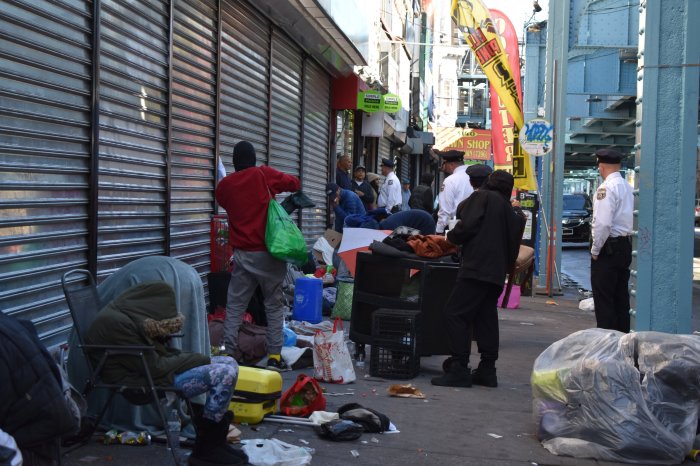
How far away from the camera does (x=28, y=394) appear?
11.4 ft

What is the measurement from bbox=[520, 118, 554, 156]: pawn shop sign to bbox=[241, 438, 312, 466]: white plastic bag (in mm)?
11442

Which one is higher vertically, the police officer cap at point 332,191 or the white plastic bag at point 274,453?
the police officer cap at point 332,191

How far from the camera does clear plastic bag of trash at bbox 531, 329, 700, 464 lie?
565 centimetres

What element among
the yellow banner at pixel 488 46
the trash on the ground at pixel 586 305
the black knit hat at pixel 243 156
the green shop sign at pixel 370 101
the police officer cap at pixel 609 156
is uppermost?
the yellow banner at pixel 488 46

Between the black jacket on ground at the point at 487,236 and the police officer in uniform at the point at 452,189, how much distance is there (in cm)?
359

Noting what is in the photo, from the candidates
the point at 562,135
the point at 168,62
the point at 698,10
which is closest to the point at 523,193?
the point at 562,135

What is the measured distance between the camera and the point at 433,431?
635 centimetres

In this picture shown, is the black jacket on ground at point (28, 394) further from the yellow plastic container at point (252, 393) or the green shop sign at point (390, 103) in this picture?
the green shop sign at point (390, 103)

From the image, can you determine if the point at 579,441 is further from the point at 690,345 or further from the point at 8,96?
the point at 8,96

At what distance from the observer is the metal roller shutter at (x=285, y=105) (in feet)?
43.8

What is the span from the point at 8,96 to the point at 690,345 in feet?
14.6

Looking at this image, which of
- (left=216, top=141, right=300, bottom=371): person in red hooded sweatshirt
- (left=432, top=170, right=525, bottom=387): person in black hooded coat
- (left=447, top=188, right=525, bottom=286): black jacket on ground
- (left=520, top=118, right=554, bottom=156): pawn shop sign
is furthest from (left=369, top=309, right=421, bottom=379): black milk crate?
(left=520, top=118, right=554, bottom=156): pawn shop sign

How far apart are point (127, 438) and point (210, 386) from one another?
0.82 metres

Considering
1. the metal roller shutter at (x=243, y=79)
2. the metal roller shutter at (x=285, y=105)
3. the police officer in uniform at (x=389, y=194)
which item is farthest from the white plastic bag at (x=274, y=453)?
the police officer in uniform at (x=389, y=194)
